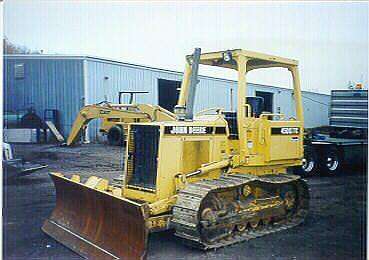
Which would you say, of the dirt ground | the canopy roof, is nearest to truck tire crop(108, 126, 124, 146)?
the dirt ground

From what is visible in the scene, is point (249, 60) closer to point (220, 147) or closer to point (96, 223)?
point (220, 147)

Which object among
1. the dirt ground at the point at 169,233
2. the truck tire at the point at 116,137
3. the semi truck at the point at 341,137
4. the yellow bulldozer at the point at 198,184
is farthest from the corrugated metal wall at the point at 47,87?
the semi truck at the point at 341,137

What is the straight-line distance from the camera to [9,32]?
3811 millimetres

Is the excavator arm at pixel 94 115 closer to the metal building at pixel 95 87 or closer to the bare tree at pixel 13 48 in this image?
the metal building at pixel 95 87

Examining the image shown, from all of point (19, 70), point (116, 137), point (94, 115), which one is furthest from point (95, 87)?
point (19, 70)

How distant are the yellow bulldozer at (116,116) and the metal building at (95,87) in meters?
0.07

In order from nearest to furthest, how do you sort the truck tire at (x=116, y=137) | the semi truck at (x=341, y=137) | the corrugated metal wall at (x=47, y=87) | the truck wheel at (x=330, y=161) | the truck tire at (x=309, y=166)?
the corrugated metal wall at (x=47, y=87) < the semi truck at (x=341, y=137) < the truck tire at (x=116, y=137) < the truck wheel at (x=330, y=161) < the truck tire at (x=309, y=166)

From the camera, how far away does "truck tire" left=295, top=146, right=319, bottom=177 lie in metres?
6.64

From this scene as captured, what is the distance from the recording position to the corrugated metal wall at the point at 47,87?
3.84m

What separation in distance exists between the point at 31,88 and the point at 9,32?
1.52 feet

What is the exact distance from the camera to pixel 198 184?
13.0 feet

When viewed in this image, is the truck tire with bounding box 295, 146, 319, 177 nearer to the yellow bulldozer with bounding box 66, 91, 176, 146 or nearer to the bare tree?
the yellow bulldozer with bounding box 66, 91, 176, 146

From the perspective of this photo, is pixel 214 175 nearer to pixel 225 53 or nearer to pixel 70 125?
pixel 225 53

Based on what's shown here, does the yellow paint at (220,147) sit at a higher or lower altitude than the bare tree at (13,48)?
lower
